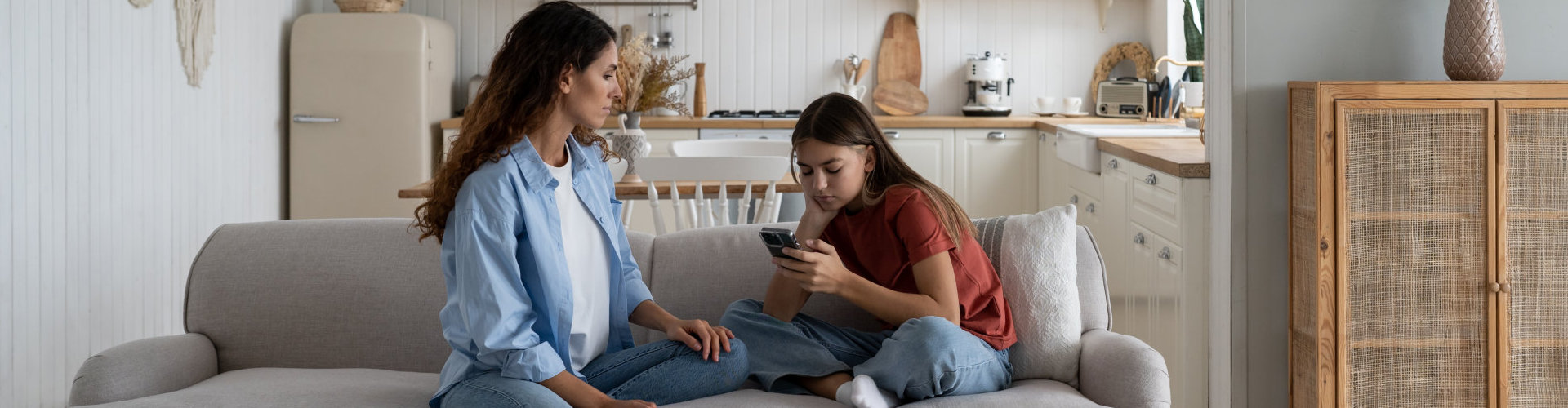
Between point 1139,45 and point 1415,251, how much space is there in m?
3.22

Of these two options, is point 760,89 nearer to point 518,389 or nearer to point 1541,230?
point 1541,230

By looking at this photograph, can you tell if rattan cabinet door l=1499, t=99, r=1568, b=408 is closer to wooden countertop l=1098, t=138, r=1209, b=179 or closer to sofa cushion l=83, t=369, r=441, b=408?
wooden countertop l=1098, t=138, r=1209, b=179

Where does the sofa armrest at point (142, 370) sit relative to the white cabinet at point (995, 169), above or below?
below

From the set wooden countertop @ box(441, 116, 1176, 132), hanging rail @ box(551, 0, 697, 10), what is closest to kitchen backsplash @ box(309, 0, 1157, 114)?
hanging rail @ box(551, 0, 697, 10)

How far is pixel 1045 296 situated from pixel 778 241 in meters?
0.51

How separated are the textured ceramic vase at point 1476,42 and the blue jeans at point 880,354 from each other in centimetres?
130

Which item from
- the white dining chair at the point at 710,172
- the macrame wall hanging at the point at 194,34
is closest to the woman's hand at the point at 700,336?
the white dining chair at the point at 710,172

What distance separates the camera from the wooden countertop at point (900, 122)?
16.8 feet

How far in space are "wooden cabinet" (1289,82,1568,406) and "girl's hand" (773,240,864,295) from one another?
1208 mm

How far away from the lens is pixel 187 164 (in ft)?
13.2

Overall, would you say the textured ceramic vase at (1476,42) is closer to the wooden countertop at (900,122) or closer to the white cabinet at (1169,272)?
the white cabinet at (1169,272)

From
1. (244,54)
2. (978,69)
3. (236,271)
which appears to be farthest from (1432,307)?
(244,54)

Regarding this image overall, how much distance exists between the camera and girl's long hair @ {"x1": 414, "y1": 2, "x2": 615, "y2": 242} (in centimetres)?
179

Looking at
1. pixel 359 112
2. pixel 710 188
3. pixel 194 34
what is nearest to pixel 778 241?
pixel 710 188
